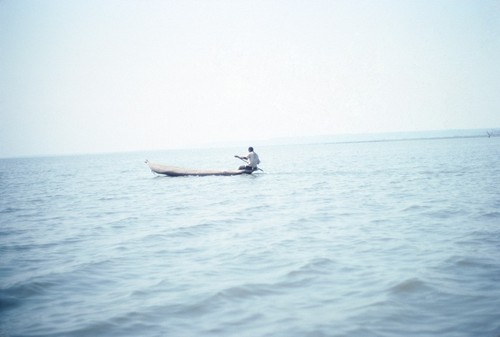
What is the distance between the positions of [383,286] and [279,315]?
68.8 inches

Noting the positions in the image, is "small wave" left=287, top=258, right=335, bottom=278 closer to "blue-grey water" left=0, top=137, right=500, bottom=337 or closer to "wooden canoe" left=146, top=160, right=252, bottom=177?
"blue-grey water" left=0, top=137, right=500, bottom=337

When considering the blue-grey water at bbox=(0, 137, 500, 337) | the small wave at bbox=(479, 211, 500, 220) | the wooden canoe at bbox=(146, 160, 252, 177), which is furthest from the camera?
the wooden canoe at bbox=(146, 160, 252, 177)

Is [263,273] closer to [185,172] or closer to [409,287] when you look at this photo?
[409,287]

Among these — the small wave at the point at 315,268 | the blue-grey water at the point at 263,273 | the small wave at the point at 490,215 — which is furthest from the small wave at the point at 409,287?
the small wave at the point at 490,215

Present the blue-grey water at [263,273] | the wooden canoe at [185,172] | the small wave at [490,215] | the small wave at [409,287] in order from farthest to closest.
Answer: the wooden canoe at [185,172]
the small wave at [490,215]
the small wave at [409,287]
the blue-grey water at [263,273]

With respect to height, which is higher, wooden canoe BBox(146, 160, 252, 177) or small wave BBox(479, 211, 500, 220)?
wooden canoe BBox(146, 160, 252, 177)

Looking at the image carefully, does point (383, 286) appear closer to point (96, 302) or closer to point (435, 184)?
point (96, 302)

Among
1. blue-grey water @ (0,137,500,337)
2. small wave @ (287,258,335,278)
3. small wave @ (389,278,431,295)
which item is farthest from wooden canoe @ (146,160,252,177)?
small wave @ (389,278,431,295)

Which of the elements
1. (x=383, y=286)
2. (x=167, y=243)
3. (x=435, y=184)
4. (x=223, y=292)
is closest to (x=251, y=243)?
(x=167, y=243)

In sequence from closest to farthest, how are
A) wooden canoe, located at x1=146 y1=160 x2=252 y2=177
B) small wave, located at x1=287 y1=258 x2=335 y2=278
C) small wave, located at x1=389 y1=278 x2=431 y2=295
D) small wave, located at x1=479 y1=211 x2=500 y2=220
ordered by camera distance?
1. small wave, located at x1=389 y1=278 x2=431 y2=295
2. small wave, located at x1=287 y1=258 x2=335 y2=278
3. small wave, located at x1=479 y1=211 x2=500 y2=220
4. wooden canoe, located at x1=146 y1=160 x2=252 y2=177

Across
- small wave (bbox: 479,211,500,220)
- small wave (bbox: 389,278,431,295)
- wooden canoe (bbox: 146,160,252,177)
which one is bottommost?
small wave (bbox: 479,211,500,220)

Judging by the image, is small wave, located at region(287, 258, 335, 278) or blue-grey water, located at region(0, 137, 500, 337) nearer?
blue-grey water, located at region(0, 137, 500, 337)

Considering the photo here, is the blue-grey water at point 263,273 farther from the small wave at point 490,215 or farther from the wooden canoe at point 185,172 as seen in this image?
the wooden canoe at point 185,172

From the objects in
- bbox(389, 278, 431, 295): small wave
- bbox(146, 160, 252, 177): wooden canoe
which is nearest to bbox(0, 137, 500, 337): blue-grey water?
bbox(389, 278, 431, 295): small wave
